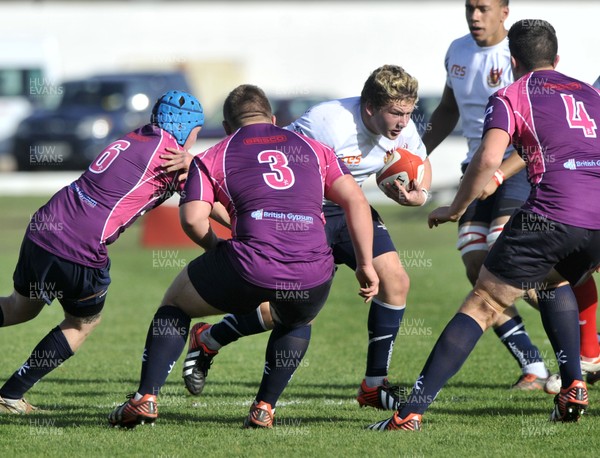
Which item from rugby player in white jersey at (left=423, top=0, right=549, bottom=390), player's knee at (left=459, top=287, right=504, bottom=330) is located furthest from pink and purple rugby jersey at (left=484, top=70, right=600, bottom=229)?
rugby player in white jersey at (left=423, top=0, right=549, bottom=390)

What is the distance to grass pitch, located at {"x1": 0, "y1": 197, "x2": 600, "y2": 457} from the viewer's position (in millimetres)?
5203

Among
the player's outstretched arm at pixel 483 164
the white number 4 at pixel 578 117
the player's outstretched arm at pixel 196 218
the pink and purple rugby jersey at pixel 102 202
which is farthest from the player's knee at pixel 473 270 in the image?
the player's outstretched arm at pixel 196 218

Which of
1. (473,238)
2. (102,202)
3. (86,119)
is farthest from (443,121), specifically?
(86,119)

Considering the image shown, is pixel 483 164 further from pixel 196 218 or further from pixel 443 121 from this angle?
pixel 443 121

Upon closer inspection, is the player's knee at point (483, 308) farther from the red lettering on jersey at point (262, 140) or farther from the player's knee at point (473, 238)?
the player's knee at point (473, 238)

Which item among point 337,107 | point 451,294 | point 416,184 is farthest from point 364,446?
point 451,294

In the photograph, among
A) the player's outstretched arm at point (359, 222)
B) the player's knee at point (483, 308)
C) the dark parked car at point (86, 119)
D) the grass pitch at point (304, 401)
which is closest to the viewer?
the grass pitch at point (304, 401)

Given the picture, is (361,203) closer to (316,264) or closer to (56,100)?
(316,264)

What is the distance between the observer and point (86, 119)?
79.2 feet

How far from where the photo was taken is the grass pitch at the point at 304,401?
5.20 m

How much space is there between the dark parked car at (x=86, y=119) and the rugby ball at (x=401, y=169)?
17961 millimetres

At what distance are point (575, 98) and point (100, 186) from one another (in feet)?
8.40

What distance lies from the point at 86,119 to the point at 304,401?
60.7 ft

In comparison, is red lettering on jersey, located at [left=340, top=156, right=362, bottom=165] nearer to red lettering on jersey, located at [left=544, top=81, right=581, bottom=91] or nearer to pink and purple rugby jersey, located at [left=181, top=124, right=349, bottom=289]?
pink and purple rugby jersey, located at [left=181, top=124, right=349, bottom=289]
